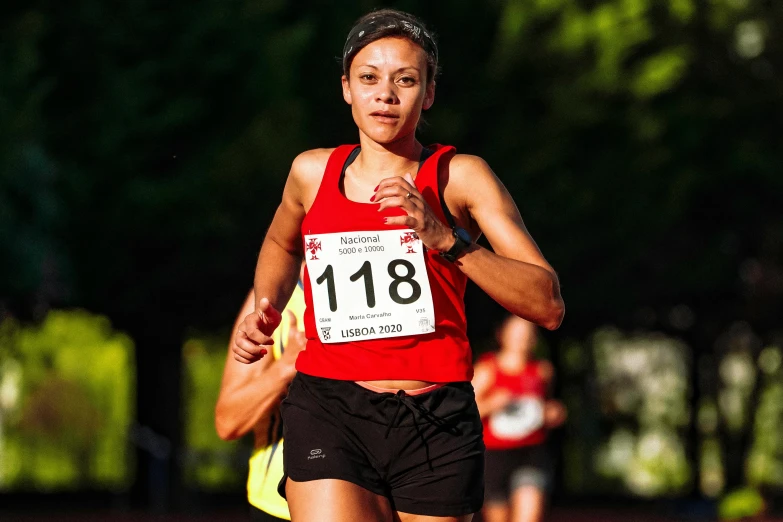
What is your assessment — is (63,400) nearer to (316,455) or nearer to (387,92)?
(316,455)

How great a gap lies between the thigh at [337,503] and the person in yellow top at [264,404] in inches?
28.2

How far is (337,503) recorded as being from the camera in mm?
3957

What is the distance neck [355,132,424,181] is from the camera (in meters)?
4.20

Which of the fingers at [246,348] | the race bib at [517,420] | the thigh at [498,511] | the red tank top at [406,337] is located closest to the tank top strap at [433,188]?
the red tank top at [406,337]

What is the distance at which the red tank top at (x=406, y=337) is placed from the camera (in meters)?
4.07

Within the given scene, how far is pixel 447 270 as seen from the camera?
412cm

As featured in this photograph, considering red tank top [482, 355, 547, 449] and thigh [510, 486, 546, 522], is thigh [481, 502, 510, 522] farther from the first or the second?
red tank top [482, 355, 547, 449]

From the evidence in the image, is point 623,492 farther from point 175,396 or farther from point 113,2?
point 113,2

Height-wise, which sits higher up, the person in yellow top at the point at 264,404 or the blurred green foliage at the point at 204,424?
the blurred green foliage at the point at 204,424

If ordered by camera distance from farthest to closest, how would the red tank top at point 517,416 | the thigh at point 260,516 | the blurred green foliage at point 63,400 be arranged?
the blurred green foliage at point 63,400
the red tank top at point 517,416
the thigh at point 260,516

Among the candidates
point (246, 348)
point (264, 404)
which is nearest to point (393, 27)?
point (246, 348)

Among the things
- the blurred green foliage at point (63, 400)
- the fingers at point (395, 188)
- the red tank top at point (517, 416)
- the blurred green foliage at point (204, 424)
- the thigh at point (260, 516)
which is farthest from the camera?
the blurred green foliage at point (204, 424)

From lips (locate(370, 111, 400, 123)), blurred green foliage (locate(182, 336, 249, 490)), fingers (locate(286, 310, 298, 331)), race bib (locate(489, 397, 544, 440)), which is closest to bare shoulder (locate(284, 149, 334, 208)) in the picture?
lips (locate(370, 111, 400, 123))

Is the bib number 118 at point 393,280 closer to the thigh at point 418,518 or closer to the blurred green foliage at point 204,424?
the thigh at point 418,518
